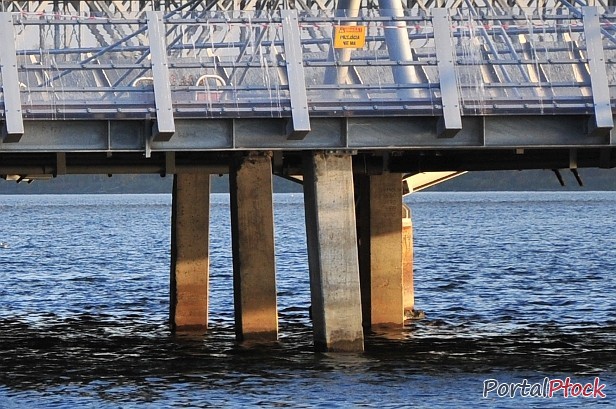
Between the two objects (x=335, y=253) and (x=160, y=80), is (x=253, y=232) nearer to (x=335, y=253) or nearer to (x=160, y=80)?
(x=335, y=253)

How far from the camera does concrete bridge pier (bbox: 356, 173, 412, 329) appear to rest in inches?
1361

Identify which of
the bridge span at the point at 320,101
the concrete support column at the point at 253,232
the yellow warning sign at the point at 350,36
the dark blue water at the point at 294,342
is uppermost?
the yellow warning sign at the point at 350,36

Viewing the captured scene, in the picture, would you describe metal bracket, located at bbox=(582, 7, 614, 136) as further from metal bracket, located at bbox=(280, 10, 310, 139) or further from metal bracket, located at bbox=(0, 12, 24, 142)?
metal bracket, located at bbox=(0, 12, 24, 142)

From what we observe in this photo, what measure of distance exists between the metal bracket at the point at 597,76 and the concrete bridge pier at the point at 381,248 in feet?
25.5

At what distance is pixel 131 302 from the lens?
45.7m

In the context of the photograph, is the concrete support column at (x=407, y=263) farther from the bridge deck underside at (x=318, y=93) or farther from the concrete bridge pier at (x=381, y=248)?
the bridge deck underside at (x=318, y=93)

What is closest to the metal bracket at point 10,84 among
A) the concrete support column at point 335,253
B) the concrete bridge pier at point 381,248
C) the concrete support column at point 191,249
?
the concrete support column at point 335,253

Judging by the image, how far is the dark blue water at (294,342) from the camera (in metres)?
26.0

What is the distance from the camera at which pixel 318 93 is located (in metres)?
27.5

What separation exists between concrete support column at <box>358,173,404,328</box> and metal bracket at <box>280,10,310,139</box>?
762 centimetres

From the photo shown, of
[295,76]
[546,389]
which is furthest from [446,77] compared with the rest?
[546,389]

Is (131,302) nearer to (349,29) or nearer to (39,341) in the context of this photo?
(39,341)

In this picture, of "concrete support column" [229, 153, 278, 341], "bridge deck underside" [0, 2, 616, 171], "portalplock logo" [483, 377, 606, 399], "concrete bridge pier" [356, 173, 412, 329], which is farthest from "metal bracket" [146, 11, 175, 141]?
"concrete bridge pier" [356, 173, 412, 329]

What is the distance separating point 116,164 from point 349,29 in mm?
6109
